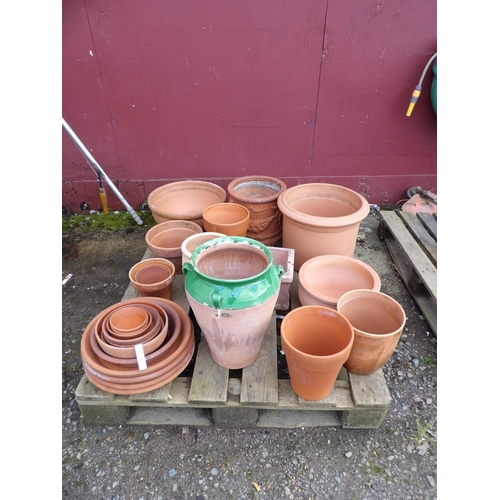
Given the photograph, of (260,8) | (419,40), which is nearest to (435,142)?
(419,40)

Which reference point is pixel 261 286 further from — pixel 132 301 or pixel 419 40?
pixel 419 40

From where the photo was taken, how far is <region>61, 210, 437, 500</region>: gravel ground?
161cm

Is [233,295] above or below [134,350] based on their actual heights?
above

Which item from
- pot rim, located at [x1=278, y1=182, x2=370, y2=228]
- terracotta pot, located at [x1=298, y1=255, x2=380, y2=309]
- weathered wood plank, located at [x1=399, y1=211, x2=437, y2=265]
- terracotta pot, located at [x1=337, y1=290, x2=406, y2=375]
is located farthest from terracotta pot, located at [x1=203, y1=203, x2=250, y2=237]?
weathered wood plank, located at [x1=399, y1=211, x2=437, y2=265]

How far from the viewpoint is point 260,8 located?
9.07 feet

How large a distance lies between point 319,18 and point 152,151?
193 centimetres

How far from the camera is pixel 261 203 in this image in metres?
2.65

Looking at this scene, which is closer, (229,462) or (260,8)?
(229,462)

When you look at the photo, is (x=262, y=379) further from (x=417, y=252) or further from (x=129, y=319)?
(x=417, y=252)

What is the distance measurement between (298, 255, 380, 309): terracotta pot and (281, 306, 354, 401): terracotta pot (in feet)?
0.92


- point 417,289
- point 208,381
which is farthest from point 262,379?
point 417,289

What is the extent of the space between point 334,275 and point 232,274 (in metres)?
0.74

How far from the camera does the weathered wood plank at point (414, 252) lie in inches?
94.8

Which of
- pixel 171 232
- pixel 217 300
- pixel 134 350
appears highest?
pixel 217 300
